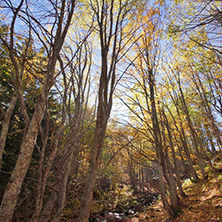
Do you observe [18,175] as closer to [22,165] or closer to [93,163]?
[22,165]

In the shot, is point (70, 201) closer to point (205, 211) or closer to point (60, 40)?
point (205, 211)

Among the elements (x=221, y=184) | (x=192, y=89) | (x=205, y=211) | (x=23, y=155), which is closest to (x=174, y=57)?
(x=192, y=89)

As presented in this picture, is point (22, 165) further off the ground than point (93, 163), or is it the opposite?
point (22, 165)

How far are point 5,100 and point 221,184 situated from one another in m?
9.71

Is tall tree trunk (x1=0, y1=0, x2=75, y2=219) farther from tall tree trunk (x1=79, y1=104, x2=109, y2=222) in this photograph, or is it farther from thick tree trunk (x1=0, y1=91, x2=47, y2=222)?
tall tree trunk (x1=79, y1=104, x2=109, y2=222)

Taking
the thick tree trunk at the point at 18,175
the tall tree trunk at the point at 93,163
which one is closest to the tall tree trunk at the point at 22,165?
the thick tree trunk at the point at 18,175

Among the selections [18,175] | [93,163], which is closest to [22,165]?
[18,175]

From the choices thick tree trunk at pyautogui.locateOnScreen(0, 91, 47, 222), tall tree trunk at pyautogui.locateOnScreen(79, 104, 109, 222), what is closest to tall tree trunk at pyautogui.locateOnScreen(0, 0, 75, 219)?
thick tree trunk at pyautogui.locateOnScreen(0, 91, 47, 222)

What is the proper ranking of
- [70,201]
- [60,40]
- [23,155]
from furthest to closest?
[70,201]
[60,40]
[23,155]

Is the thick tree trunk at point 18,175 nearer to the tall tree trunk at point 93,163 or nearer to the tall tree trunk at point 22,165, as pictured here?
the tall tree trunk at point 22,165

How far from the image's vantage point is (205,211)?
14.9 ft

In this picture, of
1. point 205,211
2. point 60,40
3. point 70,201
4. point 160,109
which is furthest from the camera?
point 70,201

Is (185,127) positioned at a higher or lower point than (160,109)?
lower

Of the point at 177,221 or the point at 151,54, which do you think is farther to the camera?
the point at 151,54
